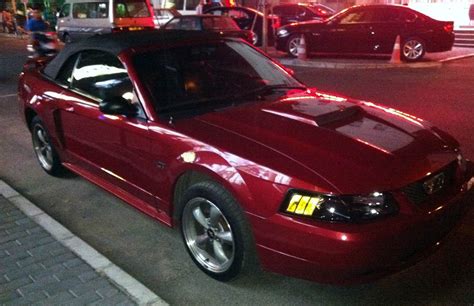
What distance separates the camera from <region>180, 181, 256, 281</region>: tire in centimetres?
286

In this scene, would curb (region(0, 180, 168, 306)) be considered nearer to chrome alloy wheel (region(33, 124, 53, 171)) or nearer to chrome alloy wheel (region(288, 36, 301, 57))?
chrome alloy wheel (region(33, 124, 53, 171))

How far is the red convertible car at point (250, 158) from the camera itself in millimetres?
2566

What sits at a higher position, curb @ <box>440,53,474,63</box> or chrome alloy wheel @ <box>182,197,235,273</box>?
chrome alloy wheel @ <box>182,197,235,273</box>

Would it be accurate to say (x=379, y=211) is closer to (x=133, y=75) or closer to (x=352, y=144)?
(x=352, y=144)

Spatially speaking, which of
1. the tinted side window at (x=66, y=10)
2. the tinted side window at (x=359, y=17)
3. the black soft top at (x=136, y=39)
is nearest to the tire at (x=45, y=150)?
the black soft top at (x=136, y=39)

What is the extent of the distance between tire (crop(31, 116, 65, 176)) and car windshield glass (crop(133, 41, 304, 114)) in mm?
1849

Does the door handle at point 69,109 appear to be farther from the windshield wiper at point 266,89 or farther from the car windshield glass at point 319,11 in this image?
the car windshield glass at point 319,11

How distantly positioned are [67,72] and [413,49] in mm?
10765

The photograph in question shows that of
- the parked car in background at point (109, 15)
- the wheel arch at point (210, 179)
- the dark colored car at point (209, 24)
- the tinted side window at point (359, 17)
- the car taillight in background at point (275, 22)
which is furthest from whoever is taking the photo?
the car taillight in background at point (275, 22)

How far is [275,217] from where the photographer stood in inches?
104

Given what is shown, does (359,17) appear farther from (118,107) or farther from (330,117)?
(118,107)

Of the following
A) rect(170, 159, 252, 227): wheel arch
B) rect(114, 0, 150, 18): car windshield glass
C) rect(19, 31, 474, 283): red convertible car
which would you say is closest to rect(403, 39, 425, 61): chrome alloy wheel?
rect(114, 0, 150, 18): car windshield glass

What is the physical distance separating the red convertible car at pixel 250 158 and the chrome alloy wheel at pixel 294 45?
34.7 ft

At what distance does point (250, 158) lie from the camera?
9.12 feet
